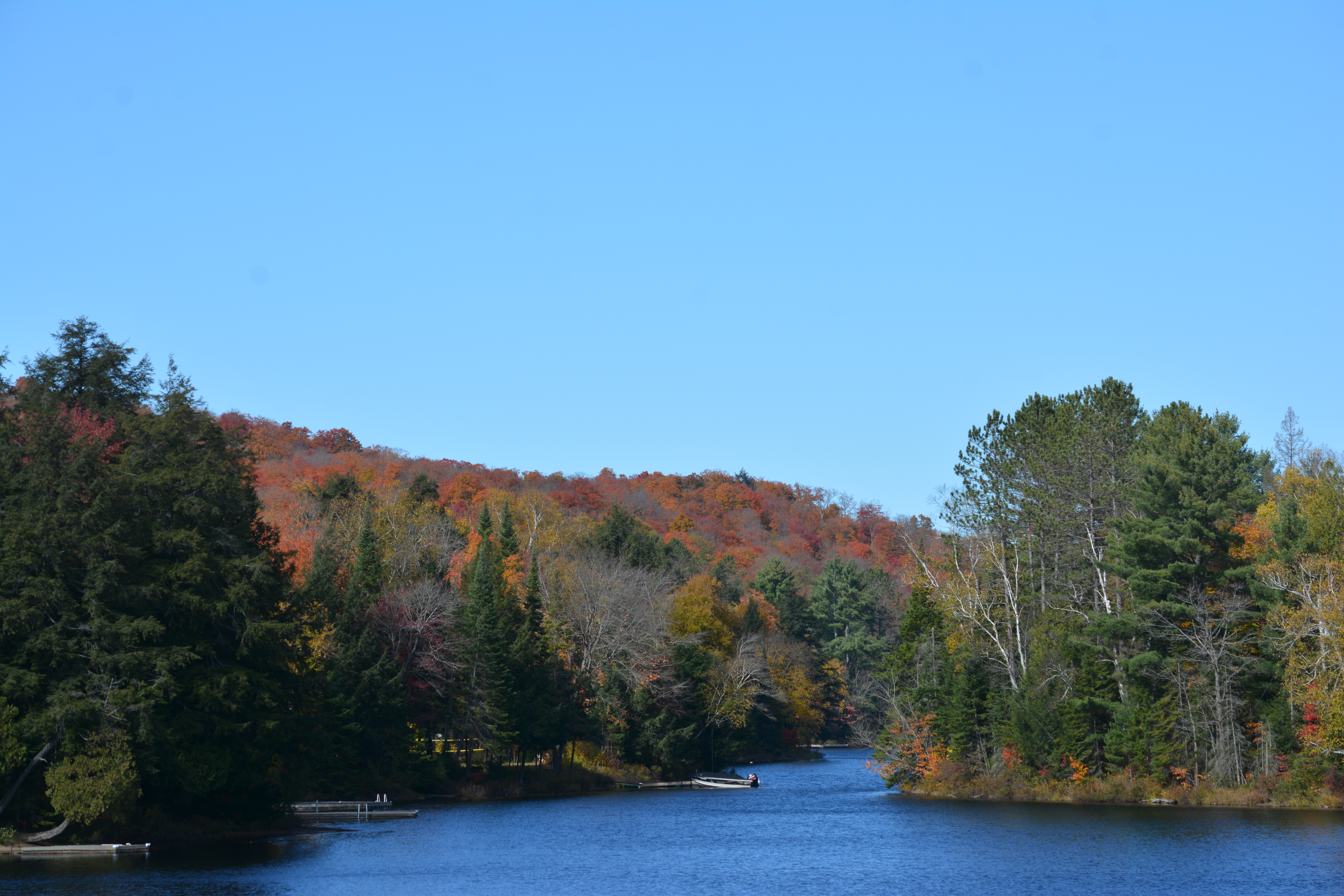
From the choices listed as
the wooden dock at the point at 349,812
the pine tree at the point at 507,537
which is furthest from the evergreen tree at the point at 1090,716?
the pine tree at the point at 507,537

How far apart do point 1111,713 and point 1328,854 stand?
70.6ft

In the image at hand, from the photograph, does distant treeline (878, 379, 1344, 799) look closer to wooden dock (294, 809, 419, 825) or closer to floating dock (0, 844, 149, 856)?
wooden dock (294, 809, 419, 825)

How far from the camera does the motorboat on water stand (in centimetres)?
8569

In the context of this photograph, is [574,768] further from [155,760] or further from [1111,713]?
[155,760]

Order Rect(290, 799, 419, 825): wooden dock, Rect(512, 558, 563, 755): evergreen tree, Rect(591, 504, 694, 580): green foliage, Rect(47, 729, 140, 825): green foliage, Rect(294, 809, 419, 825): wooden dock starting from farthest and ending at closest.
→ 1. Rect(591, 504, 694, 580): green foliage
2. Rect(512, 558, 563, 755): evergreen tree
3. Rect(290, 799, 419, 825): wooden dock
4. Rect(294, 809, 419, 825): wooden dock
5. Rect(47, 729, 140, 825): green foliage

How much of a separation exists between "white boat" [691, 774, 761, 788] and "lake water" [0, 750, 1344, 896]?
18211 mm

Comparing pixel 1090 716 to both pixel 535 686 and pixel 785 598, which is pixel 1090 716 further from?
pixel 785 598

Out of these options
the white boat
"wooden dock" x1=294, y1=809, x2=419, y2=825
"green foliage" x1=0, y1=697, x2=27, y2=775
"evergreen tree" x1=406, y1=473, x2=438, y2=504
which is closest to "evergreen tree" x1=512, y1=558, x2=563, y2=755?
the white boat

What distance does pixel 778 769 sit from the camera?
105m

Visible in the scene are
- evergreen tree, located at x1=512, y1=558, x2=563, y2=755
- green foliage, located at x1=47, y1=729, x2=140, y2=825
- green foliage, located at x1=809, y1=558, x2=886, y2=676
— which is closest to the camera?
green foliage, located at x1=47, y1=729, x2=140, y2=825

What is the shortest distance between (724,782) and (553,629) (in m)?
16.4

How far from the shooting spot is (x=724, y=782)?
85.9 metres

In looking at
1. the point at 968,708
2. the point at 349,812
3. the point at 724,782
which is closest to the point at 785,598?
the point at 724,782

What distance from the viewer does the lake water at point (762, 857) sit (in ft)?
129
